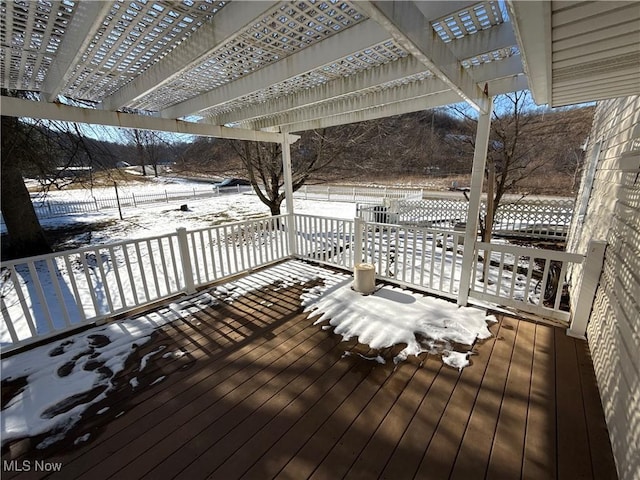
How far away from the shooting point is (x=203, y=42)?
1530mm

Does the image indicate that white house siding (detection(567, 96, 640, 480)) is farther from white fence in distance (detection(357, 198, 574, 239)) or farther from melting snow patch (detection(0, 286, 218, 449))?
white fence in distance (detection(357, 198, 574, 239))

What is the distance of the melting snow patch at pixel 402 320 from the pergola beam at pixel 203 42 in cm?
242

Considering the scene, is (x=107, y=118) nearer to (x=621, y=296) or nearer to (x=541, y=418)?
(x=541, y=418)

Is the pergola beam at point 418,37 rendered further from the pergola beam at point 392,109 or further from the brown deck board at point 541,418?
the brown deck board at point 541,418

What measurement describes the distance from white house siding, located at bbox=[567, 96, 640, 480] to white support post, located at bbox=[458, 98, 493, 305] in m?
1.00

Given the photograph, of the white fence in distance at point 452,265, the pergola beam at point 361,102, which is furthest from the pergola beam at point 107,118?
the white fence in distance at point 452,265

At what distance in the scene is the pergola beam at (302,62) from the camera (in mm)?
1587

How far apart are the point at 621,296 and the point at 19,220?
33.1ft

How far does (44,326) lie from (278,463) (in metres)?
4.34

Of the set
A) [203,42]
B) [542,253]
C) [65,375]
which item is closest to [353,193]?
[542,253]

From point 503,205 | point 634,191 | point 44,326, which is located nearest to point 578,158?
point 503,205

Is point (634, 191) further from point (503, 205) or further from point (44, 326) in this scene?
point (503, 205)

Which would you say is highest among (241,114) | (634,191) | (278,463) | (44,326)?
(241,114)

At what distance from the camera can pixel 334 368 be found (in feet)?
7.18
